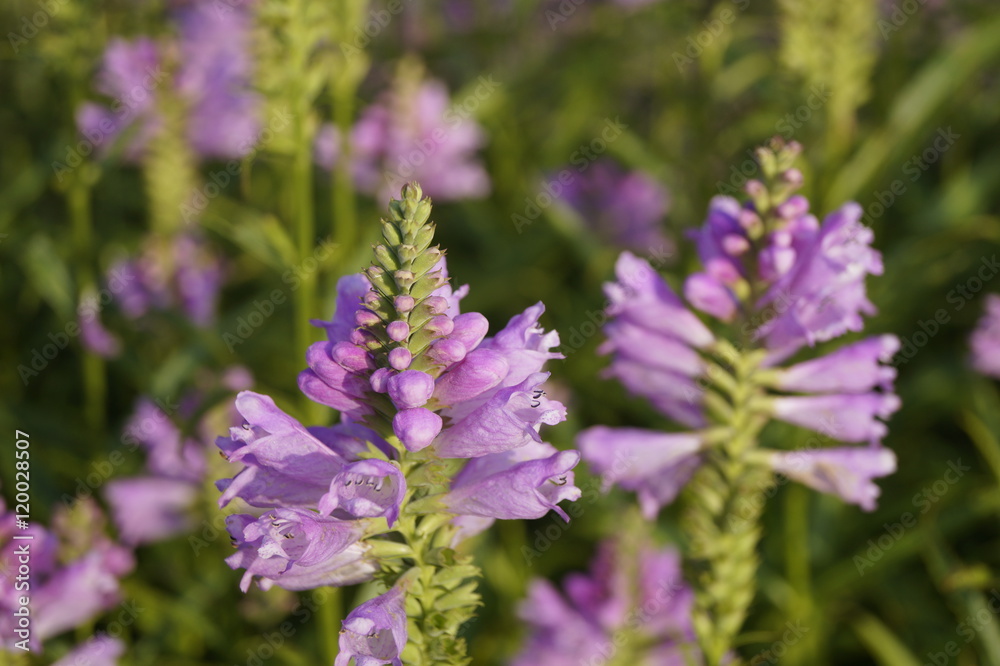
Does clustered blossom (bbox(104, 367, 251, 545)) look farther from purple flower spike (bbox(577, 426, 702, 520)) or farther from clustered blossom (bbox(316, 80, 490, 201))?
clustered blossom (bbox(316, 80, 490, 201))

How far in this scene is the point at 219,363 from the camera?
14.0 ft

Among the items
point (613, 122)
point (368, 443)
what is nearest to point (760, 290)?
point (368, 443)

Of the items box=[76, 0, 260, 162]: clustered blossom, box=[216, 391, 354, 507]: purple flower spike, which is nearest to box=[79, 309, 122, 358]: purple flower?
box=[76, 0, 260, 162]: clustered blossom

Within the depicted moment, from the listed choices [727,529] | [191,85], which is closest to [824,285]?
[727,529]

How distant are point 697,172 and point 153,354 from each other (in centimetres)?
350

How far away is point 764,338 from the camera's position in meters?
2.77

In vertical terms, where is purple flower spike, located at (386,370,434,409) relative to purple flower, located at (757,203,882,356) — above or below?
below

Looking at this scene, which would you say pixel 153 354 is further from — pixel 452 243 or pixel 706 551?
pixel 706 551

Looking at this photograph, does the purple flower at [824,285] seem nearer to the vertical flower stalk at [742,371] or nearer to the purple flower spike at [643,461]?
the vertical flower stalk at [742,371]

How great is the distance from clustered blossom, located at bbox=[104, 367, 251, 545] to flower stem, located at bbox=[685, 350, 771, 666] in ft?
8.30

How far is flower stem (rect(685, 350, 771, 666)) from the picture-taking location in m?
2.64

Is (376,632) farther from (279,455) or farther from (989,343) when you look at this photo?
(989,343)

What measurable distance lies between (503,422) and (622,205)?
206 inches

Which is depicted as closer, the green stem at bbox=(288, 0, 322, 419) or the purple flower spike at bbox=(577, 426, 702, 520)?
the purple flower spike at bbox=(577, 426, 702, 520)
